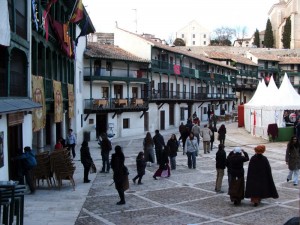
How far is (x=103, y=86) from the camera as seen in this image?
34031 mm

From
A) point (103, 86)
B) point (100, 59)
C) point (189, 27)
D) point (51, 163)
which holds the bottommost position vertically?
point (51, 163)

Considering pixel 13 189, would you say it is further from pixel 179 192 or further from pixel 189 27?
pixel 189 27

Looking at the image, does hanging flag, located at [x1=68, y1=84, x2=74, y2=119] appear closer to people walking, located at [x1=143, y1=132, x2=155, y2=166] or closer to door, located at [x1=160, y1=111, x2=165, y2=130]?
people walking, located at [x1=143, y1=132, x2=155, y2=166]

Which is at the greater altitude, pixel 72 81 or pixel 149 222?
pixel 72 81

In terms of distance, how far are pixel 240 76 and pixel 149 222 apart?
2572 inches

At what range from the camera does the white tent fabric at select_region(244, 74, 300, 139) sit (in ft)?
101

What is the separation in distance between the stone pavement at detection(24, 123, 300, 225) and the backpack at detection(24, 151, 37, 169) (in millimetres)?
914

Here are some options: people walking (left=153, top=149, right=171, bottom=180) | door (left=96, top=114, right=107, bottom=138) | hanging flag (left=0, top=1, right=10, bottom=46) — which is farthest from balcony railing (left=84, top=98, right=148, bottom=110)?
hanging flag (left=0, top=1, right=10, bottom=46)

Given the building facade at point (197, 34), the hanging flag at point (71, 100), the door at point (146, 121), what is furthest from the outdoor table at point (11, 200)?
the building facade at point (197, 34)

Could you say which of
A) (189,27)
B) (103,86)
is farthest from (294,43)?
(103,86)

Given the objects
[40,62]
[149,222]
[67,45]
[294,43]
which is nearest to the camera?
[149,222]

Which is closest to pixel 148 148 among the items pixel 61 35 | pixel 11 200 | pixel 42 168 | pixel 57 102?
pixel 57 102

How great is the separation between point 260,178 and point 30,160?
6.46 meters

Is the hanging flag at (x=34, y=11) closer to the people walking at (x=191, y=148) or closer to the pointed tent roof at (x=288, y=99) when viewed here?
the people walking at (x=191, y=148)
